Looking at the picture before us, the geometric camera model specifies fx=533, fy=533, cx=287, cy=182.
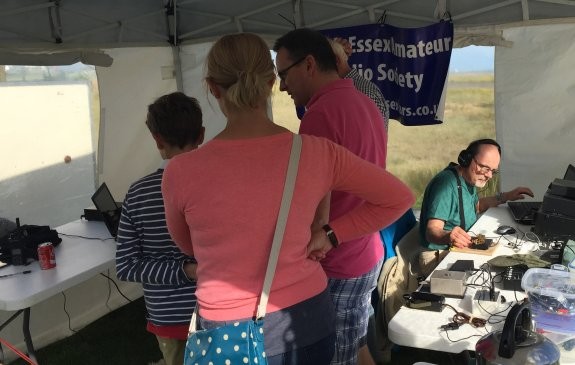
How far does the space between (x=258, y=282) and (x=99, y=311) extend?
3433 mm

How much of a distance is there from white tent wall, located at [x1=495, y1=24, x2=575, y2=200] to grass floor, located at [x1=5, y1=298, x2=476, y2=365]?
5.34ft

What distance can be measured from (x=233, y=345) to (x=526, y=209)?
2.70 meters

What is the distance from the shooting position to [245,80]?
1186mm

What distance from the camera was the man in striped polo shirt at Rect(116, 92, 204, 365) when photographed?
5.98ft

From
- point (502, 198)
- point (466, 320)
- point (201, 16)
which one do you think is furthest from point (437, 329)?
point (201, 16)

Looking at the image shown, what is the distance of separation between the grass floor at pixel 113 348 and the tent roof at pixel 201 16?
2.09 meters

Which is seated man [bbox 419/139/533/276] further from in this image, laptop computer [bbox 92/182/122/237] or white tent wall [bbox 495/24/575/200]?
laptop computer [bbox 92/182/122/237]

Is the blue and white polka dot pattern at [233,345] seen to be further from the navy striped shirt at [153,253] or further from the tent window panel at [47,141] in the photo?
the tent window panel at [47,141]

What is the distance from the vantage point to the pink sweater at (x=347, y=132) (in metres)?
1.66

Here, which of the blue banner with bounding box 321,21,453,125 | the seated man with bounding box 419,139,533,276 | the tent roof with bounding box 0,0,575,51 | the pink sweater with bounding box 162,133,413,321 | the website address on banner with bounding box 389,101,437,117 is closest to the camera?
the pink sweater with bounding box 162,133,413,321

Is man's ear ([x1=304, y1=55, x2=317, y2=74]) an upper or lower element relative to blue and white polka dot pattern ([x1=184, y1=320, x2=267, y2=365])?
upper

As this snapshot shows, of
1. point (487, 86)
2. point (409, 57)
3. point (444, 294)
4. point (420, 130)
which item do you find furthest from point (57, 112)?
point (487, 86)

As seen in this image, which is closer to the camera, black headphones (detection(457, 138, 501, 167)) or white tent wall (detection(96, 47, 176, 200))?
black headphones (detection(457, 138, 501, 167))

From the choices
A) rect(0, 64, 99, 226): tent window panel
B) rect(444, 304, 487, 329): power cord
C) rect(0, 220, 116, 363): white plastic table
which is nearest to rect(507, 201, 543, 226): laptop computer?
rect(444, 304, 487, 329): power cord
